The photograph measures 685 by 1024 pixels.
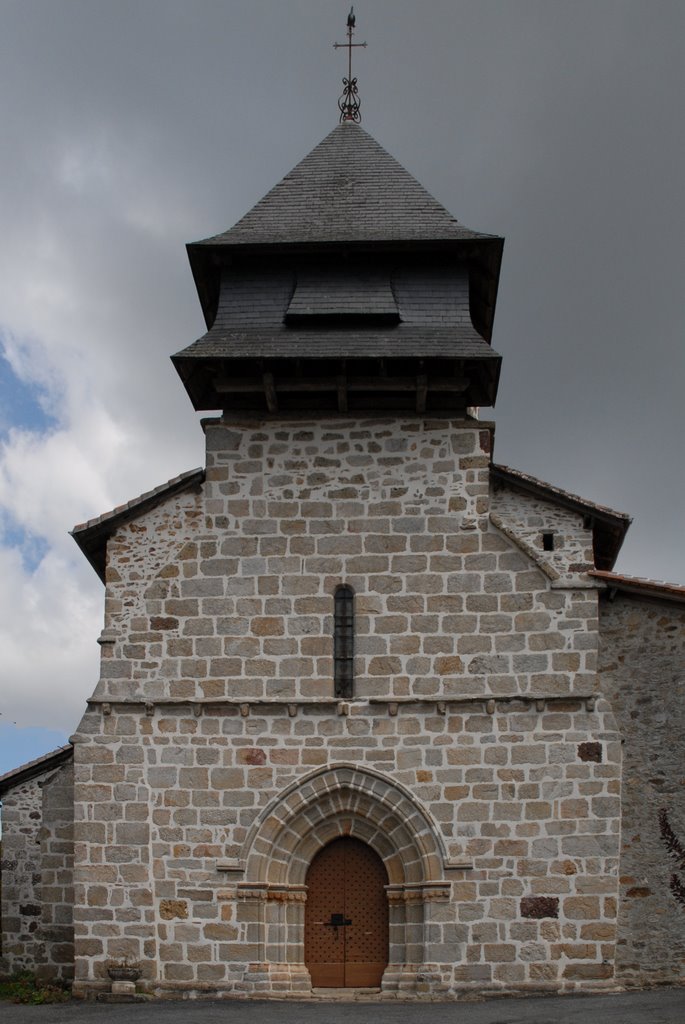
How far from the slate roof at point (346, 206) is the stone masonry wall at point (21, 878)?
741cm

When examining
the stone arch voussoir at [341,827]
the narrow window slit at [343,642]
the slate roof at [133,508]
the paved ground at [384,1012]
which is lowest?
the paved ground at [384,1012]

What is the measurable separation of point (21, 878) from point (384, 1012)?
18.9 feet

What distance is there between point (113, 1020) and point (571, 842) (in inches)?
198

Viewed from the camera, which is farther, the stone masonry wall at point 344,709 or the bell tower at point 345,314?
the bell tower at point 345,314

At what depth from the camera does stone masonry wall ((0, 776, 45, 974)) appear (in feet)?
52.0

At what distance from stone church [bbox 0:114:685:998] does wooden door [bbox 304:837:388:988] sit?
2 cm

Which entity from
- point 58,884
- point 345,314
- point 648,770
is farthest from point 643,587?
point 58,884

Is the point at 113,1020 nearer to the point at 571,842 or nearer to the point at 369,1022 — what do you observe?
the point at 369,1022


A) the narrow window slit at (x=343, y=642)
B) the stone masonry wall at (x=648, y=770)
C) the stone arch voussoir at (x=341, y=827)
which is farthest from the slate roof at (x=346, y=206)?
the stone arch voussoir at (x=341, y=827)

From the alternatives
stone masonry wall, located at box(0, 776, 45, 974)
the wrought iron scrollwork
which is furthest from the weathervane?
stone masonry wall, located at box(0, 776, 45, 974)

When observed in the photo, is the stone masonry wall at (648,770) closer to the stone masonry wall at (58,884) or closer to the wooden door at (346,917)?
the wooden door at (346,917)

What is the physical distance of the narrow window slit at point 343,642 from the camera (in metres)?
14.6

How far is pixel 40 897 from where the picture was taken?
52.7ft

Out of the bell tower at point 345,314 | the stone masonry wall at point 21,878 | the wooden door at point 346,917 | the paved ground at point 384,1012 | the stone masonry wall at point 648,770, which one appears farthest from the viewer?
the stone masonry wall at point 21,878
